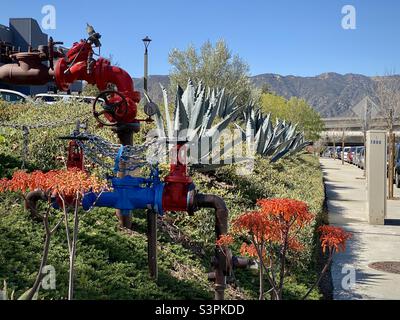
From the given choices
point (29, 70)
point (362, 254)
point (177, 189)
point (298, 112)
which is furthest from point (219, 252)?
point (298, 112)

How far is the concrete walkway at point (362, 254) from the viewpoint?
5723mm

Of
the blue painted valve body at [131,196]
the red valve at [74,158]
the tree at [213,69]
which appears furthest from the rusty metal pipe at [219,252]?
the tree at [213,69]

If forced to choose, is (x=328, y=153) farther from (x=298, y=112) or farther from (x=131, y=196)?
(x=131, y=196)

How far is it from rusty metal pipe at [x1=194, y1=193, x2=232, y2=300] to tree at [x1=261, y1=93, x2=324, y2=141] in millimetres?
37337

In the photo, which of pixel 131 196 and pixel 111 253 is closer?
pixel 131 196

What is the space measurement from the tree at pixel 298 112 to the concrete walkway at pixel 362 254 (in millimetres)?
28161

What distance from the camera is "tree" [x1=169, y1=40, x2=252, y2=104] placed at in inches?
1238

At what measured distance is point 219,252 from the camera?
12.4 ft

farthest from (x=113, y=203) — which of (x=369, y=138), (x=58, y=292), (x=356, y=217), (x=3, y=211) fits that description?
(x=356, y=217)

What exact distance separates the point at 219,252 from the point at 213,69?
95.2 ft

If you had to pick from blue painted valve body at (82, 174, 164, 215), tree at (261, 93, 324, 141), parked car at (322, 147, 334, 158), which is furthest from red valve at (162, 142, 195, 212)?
parked car at (322, 147, 334, 158)

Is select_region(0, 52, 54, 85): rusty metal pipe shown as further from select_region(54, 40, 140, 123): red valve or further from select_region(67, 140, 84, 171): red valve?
select_region(67, 140, 84, 171): red valve

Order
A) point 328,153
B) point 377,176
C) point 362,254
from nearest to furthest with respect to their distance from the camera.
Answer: point 362,254
point 377,176
point 328,153

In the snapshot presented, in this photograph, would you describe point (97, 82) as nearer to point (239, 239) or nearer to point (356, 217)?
point (239, 239)
